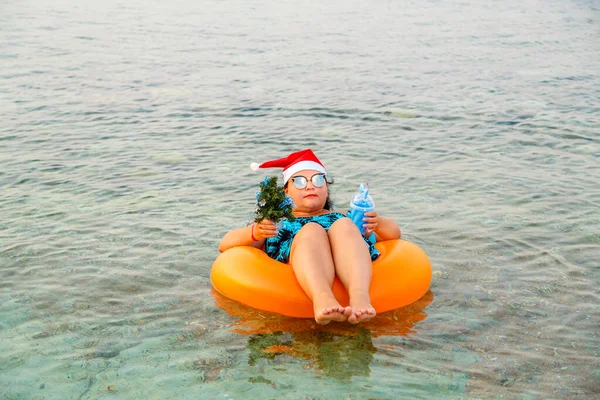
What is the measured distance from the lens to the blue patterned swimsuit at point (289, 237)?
221 inches

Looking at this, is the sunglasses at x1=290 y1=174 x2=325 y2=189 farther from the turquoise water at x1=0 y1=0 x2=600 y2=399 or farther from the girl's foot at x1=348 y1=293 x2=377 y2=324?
the girl's foot at x1=348 y1=293 x2=377 y2=324

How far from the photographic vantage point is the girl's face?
5777 mm

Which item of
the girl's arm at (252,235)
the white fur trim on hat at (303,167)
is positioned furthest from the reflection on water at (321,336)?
the white fur trim on hat at (303,167)

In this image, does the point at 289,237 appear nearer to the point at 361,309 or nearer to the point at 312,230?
the point at 312,230

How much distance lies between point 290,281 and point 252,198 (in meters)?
3.37

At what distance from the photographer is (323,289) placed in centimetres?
478

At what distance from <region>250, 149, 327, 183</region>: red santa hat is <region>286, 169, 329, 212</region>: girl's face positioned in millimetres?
50

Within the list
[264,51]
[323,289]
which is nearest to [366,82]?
[264,51]

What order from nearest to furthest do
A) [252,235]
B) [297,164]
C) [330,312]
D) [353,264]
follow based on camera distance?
1. [330,312]
2. [353,264]
3. [252,235]
4. [297,164]

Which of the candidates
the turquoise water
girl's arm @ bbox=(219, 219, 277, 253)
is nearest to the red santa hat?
girl's arm @ bbox=(219, 219, 277, 253)

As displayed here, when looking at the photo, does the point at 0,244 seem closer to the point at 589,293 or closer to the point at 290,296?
the point at 290,296

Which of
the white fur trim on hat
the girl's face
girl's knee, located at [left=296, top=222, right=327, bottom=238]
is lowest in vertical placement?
girl's knee, located at [left=296, top=222, right=327, bottom=238]

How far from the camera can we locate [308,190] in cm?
578

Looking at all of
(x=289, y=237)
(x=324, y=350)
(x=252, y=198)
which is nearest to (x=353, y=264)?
(x=324, y=350)
